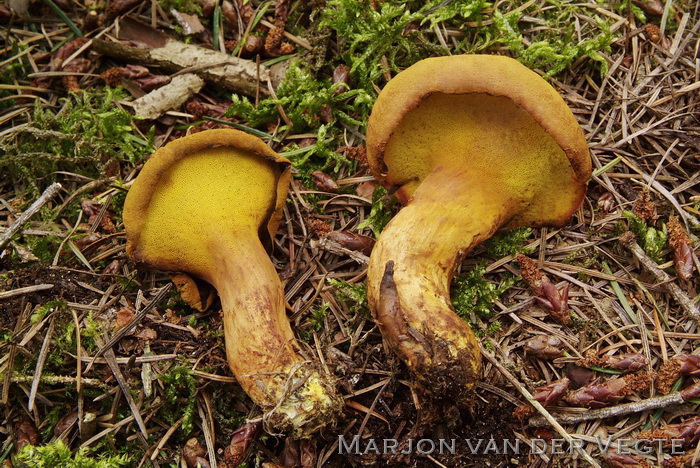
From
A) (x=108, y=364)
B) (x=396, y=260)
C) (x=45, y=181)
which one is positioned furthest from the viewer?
(x=45, y=181)

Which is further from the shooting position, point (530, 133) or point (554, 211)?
point (554, 211)

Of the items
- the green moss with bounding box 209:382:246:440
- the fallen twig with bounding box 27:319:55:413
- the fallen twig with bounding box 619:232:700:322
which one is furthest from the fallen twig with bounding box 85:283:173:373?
the fallen twig with bounding box 619:232:700:322

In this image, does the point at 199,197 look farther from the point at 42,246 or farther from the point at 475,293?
the point at 475,293

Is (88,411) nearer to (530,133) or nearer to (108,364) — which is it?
(108,364)

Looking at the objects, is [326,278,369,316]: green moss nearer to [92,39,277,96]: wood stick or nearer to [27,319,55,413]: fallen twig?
[92,39,277,96]: wood stick

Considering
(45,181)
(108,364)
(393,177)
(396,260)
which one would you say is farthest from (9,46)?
(396,260)

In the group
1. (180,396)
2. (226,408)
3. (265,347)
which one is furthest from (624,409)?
(180,396)

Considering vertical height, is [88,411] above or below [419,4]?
below
